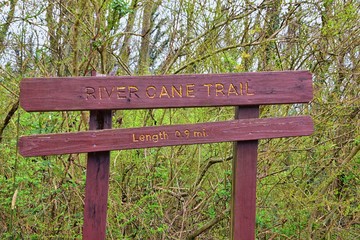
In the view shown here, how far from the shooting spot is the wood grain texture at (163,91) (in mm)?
2623

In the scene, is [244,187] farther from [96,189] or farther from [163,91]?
[96,189]

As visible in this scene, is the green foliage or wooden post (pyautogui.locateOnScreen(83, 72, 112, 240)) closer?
wooden post (pyautogui.locateOnScreen(83, 72, 112, 240))

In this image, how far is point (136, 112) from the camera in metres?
4.91

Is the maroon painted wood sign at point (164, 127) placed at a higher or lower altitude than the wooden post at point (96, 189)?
higher

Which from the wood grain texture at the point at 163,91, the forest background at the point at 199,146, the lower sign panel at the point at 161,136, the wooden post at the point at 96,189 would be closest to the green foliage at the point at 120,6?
the forest background at the point at 199,146

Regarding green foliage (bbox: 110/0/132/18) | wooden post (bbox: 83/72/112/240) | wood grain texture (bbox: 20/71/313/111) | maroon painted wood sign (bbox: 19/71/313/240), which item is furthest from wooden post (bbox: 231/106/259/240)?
green foliage (bbox: 110/0/132/18)

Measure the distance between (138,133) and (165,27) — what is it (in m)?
2.66

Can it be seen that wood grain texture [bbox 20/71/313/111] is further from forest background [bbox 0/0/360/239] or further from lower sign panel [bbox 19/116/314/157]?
forest background [bbox 0/0/360/239]

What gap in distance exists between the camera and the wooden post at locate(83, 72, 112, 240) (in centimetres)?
275

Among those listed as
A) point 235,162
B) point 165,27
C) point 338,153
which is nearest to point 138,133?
point 235,162

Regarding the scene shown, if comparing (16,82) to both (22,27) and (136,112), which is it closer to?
(22,27)

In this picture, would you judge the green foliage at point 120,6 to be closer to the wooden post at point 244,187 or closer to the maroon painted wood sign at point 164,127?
the maroon painted wood sign at point 164,127

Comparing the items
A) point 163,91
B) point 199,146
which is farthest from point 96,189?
point 199,146

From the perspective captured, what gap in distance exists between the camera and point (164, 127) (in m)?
2.78
